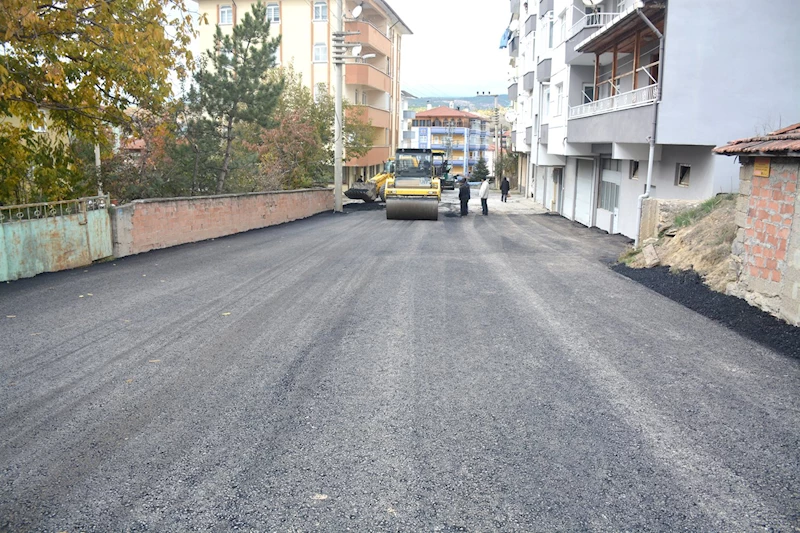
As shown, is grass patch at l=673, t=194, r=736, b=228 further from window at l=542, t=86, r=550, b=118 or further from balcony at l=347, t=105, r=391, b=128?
balcony at l=347, t=105, r=391, b=128

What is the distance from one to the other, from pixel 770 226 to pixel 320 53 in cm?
4034

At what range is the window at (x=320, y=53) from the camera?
4541 cm

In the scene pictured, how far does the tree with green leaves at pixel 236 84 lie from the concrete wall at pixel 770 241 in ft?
57.5

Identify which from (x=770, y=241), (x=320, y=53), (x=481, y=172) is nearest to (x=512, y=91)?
(x=320, y=53)

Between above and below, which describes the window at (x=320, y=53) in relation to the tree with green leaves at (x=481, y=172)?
above

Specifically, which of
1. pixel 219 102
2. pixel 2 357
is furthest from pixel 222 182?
pixel 2 357

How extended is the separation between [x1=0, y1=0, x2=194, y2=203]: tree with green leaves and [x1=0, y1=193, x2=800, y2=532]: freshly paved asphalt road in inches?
158

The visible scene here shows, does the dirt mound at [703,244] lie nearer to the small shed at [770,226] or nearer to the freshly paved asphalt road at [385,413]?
the small shed at [770,226]

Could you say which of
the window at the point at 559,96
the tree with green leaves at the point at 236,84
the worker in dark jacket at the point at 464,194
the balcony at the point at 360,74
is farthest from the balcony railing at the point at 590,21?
the balcony at the point at 360,74

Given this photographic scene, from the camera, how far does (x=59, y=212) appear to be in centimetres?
1310

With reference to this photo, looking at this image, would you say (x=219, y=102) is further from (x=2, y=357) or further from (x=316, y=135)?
(x=2, y=357)

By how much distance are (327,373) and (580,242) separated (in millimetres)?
15010

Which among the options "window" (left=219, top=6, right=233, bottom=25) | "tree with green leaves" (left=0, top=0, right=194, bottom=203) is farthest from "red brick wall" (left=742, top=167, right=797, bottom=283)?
"window" (left=219, top=6, right=233, bottom=25)

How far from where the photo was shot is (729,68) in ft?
52.8
